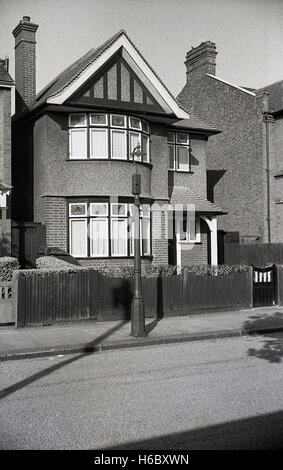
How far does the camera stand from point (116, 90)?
19.6m

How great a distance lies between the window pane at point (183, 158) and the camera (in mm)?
23438

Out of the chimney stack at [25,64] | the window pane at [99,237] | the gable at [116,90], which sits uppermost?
the chimney stack at [25,64]

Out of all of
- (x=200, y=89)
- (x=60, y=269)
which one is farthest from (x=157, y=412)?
(x=200, y=89)

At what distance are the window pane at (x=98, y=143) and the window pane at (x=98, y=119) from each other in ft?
0.80

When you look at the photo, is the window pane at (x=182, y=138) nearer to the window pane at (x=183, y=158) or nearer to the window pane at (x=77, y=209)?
the window pane at (x=183, y=158)

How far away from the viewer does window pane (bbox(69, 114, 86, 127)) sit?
19266 millimetres

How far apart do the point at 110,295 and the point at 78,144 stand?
22.5 feet

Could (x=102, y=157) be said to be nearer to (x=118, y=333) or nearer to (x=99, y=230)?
(x=99, y=230)

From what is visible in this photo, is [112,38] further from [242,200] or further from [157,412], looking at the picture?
[157,412]

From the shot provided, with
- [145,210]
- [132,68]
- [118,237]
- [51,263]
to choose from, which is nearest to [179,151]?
[145,210]

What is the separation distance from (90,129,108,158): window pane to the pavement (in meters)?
6.84

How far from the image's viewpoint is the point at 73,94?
18547 mm

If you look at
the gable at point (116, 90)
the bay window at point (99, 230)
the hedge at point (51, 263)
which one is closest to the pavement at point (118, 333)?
the hedge at point (51, 263)

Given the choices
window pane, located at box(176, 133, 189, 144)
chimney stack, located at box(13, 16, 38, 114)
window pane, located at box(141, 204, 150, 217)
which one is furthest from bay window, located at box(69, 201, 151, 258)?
chimney stack, located at box(13, 16, 38, 114)
